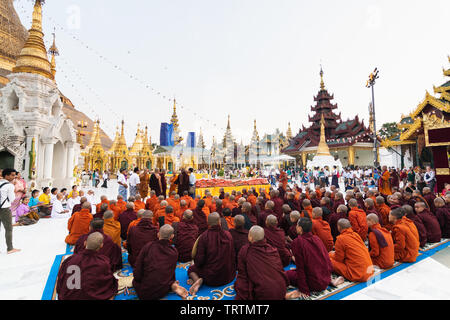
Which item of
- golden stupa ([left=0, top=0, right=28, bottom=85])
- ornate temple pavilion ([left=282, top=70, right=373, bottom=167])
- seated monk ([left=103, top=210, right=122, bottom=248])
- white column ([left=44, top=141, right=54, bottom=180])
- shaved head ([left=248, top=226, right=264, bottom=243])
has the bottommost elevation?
seated monk ([left=103, top=210, right=122, bottom=248])

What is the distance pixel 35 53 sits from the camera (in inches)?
480

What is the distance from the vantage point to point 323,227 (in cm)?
406

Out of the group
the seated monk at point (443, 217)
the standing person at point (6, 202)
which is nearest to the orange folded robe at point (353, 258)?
the seated monk at point (443, 217)

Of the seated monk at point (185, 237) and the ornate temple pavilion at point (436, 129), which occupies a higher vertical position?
the ornate temple pavilion at point (436, 129)

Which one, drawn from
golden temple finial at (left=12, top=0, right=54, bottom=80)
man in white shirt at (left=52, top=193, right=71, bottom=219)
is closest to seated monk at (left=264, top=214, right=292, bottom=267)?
man in white shirt at (left=52, top=193, right=71, bottom=219)

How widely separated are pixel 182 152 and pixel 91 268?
24140 millimetres

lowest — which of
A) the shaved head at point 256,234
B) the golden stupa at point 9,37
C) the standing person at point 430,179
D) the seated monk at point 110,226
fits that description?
the seated monk at point 110,226

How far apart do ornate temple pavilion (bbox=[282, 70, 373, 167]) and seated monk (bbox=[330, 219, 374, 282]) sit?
89.8ft

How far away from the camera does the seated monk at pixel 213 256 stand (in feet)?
10.2

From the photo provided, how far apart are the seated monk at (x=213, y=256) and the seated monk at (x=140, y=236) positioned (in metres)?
0.98

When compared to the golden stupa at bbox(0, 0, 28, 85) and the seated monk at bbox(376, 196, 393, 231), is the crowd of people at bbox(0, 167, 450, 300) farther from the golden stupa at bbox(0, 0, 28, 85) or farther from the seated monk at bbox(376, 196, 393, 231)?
the golden stupa at bbox(0, 0, 28, 85)

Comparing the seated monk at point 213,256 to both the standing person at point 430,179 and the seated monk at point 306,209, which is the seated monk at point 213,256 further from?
the standing person at point 430,179

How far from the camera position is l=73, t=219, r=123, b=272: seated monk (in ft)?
10.3
